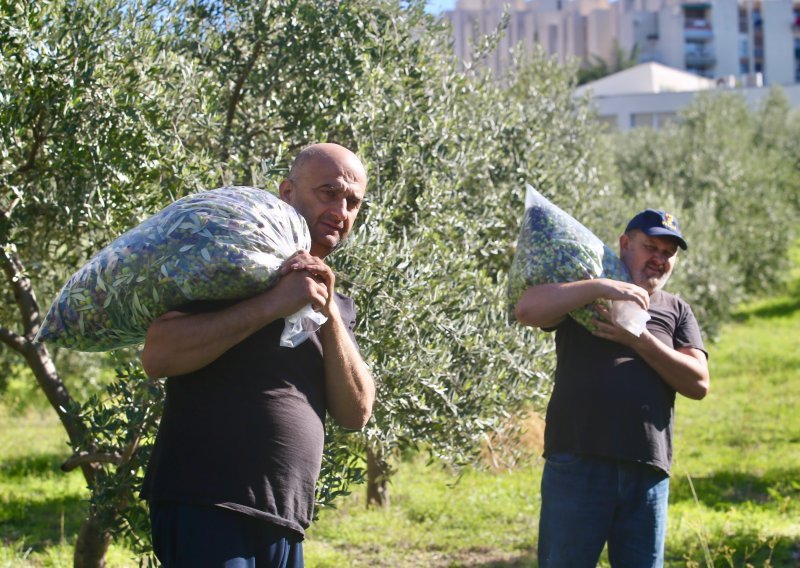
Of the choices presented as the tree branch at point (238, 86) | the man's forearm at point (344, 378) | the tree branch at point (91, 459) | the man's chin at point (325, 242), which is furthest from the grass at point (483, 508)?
the tree branch at point (238, 86)

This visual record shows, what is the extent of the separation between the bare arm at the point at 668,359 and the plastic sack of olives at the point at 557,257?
9 centimetres

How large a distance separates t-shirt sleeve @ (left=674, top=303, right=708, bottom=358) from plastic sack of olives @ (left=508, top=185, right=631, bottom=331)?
12.5 inches

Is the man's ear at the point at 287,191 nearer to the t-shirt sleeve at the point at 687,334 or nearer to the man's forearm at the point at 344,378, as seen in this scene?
the man's forearm at the point at 344,378

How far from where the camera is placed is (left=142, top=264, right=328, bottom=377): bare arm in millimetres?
2756

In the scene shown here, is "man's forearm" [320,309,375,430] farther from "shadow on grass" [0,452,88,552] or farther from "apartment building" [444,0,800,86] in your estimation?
"apartment building" [444,0,800,86]

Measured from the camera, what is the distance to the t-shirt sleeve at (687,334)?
412 centimetres

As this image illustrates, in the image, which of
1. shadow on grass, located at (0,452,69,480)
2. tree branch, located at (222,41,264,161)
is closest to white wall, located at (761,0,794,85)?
shadow on grass, located at (0,452,69,480)

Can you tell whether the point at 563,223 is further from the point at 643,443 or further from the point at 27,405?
the point at 27,405

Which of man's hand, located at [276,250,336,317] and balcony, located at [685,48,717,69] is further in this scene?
balcony, located at [685,48,717,69]

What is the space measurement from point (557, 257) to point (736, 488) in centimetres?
594

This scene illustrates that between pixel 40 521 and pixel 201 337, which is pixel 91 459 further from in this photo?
pixel 40 521

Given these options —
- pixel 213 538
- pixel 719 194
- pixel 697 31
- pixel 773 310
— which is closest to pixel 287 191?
pixel 213 538

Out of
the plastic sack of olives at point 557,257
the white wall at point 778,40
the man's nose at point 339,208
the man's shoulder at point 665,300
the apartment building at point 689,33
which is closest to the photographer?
the man's nose at point 339,208

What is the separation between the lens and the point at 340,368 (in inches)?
119
